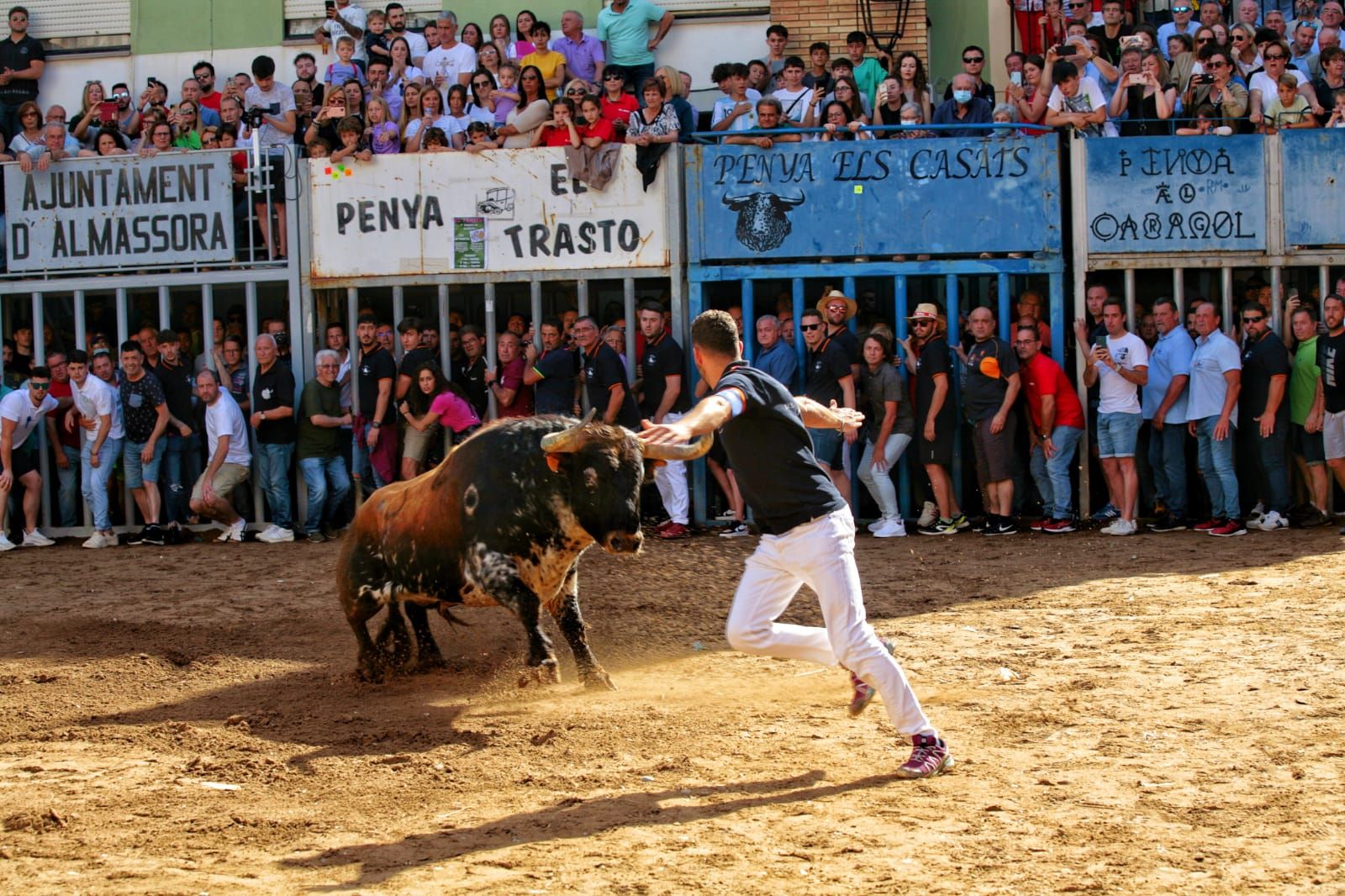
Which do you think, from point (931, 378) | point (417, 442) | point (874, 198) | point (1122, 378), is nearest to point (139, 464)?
point (417, 442)

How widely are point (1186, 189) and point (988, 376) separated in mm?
2761

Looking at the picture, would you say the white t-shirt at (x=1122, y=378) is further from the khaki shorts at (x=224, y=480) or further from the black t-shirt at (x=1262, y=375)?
the khaki shorts at (x=224, y=480)

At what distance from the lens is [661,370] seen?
14820 mm

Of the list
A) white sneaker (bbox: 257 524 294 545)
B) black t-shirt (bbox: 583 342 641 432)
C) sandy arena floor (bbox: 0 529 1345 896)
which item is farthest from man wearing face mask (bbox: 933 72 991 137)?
white sneaker (bbox: 257 524 294 545)

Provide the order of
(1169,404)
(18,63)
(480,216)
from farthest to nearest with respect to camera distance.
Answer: (18,63)
(480,216)
(1169,404)

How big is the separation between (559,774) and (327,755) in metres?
1.26

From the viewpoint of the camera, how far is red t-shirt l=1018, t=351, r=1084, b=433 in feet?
46.9

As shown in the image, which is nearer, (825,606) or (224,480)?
(825,606)

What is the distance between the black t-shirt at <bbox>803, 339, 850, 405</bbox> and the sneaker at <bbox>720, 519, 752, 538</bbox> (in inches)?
56.1

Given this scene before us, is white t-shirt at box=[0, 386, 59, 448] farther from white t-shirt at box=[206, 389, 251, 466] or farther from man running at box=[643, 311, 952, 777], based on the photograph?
man running at box=[643, 311, 952, 777]

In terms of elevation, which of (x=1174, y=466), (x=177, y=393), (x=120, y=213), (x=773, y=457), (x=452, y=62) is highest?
(x=452, y=62)

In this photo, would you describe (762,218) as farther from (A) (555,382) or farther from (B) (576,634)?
A: (B) (576,634)

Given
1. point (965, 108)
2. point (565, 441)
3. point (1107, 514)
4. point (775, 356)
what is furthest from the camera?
point (965, 108)

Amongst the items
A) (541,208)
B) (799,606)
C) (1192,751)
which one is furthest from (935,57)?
(1192,751)
